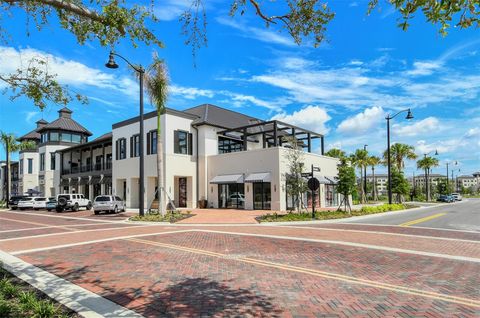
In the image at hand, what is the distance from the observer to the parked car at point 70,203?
32.6 m

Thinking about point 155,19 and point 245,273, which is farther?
point 245,273

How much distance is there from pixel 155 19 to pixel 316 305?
6118mm

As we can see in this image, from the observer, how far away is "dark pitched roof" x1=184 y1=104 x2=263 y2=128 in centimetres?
3366

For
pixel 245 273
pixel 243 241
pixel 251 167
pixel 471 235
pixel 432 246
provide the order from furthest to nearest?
pixel 251 167, pixel 471 235, pixel 243 241, pixel 432 246, pixel 245 273

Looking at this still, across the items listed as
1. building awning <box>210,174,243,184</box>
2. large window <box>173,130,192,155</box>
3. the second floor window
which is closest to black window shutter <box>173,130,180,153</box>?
large window <box>173,130,192,155</box>

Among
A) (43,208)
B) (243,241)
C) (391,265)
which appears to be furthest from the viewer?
(43,208)

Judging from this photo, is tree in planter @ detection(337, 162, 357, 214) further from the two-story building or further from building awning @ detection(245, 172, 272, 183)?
building awning @ detection(245, 172, 272, 183)

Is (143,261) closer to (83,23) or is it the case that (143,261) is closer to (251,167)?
(83,23)

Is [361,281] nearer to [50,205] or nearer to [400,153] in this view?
[50,205]

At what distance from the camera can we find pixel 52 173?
169 feet

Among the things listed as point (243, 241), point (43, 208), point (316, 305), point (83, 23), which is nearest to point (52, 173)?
point (43, 208)

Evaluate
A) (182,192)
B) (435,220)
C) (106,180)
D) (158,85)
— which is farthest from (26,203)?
(435,220)

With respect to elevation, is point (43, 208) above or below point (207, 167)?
below

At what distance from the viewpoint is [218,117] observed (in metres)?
35.8
